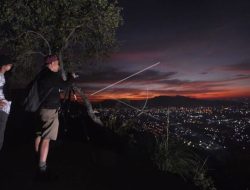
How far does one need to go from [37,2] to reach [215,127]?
71.5 m

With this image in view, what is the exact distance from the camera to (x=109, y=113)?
15.8 m

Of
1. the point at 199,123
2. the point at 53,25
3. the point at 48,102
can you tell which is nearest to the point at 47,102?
the point at 48,102

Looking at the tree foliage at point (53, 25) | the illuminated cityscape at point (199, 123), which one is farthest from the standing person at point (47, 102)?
the tree foliage at point (53, 25)

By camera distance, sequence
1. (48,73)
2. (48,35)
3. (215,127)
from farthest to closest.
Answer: (215,127)
(48,35)
(48,73)

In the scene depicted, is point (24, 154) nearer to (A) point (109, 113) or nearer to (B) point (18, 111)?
(A) point (109, 113)

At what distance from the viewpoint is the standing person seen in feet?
24.6

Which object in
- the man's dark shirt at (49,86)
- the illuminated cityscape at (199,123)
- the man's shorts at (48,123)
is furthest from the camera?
the illuminated cityscape at (199,123)

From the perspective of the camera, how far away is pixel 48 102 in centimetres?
760

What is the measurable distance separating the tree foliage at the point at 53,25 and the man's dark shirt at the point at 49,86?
733 centimetres

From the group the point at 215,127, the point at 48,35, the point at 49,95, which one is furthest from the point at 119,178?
the point at 215,127

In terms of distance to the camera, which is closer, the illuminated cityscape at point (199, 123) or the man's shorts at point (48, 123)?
the man's shorts at point (48, 123)

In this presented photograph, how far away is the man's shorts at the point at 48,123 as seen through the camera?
766 cm

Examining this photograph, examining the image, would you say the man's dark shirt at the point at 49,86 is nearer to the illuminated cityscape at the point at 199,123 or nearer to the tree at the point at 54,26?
the illuminated cityscape at the point at 199,123

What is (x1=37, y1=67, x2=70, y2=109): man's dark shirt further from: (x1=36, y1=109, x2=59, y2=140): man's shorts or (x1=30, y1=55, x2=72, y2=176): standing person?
(x1=36, y1=109, x2=59, y2=140): man's shorts
